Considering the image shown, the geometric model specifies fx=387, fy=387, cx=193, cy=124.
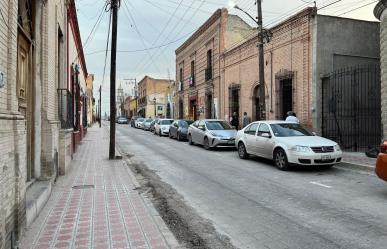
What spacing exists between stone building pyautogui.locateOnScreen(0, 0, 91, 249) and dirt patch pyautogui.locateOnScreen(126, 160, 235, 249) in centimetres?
204

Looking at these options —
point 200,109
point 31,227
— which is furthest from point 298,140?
point 200,109

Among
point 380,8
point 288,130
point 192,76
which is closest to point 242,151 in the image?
point 288,130

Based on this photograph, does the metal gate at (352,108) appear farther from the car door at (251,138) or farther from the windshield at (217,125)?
the car door at (251,138)

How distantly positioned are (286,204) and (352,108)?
11880 mm

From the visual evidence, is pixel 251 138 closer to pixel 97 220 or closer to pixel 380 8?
pixel 380 8

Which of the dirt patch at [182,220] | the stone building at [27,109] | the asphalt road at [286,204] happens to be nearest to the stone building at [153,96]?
the stone building at [27,109]

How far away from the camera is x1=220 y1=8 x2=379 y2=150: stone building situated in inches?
670

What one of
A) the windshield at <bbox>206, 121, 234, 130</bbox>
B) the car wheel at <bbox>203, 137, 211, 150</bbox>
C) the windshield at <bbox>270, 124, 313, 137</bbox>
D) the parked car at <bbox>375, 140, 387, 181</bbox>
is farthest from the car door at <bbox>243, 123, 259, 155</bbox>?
the parked car at <bbox>375, 140, 387, 181</bbox>

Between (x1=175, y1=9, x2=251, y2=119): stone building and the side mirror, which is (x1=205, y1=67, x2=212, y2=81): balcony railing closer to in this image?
(x1=175, y1=9, x2=251, y2=119): stone building

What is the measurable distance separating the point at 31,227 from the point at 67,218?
637mm

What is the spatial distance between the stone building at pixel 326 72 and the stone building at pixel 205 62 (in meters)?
9.11

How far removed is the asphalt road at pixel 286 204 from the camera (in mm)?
5129

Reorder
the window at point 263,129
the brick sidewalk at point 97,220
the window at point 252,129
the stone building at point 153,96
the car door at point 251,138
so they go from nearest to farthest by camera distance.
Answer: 1. the brick sidewalk at point 97,220
2. the window at point 263,129
3. the car door at point 251,138
4. the window at point 252,129
5. the stone building at point 153,96

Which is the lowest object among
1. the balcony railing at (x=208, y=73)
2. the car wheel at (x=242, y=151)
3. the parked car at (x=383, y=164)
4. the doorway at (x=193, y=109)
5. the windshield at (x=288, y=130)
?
the car wheel at (x=242, y=151)
